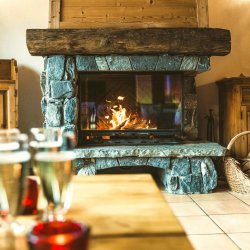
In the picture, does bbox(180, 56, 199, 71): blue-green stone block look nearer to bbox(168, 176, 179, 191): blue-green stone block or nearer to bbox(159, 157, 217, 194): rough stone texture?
bbox(159, 157, 217, 194): rough stone texture

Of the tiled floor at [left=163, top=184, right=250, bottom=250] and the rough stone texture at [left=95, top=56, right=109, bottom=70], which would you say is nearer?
the tiled floor at [left=163, top=184, right=250, bottom=250]

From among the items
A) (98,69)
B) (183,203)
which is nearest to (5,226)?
(183,203)

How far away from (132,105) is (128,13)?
0.76 m

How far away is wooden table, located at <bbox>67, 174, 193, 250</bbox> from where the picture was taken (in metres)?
0.62

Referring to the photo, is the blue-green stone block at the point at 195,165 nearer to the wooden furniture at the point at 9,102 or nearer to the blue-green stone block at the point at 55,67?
the blue-green stone block at the point at 55,67

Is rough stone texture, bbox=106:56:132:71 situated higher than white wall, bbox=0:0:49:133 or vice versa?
white wall, bbox=0:0:49:133

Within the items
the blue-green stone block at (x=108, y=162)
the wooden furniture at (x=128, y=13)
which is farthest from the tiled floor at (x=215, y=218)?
the wooden furniture at (x=128, y=13)

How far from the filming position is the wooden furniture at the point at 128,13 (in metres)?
3.30

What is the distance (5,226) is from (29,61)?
3.37 metres

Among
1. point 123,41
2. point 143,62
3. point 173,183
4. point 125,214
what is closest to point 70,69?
point 123,41

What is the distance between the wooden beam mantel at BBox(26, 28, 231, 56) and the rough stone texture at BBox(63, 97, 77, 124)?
37 cm

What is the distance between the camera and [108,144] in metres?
3.32

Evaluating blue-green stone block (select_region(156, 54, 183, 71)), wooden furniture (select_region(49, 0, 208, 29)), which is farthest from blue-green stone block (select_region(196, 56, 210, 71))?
wooden furniture (select_region(49, 0, 208, 29))

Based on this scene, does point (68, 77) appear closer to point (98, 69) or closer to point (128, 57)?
point (98, 69)
